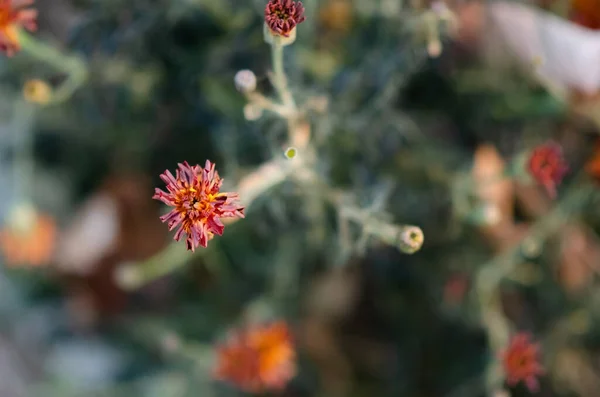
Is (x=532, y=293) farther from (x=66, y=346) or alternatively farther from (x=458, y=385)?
(x=66, y=346)

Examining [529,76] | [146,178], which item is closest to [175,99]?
[146,178]

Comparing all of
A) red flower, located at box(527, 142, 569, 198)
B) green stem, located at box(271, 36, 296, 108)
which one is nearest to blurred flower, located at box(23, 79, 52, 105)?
green stem, located at box(271, 36, 296, 108)

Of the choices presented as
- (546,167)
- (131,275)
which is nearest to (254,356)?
(131,275)

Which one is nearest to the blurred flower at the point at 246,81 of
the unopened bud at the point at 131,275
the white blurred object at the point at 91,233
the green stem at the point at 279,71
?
the green stem at the point at 279,71

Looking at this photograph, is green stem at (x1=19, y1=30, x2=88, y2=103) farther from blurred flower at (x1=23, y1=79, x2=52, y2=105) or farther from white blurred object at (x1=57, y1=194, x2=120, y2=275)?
white blurred object at (x1=57, y1=194, x2=120, y2=275)

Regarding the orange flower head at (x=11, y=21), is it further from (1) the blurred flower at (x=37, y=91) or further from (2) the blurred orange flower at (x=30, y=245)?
(2) the blurred orange flower at (x=30, y=245)
